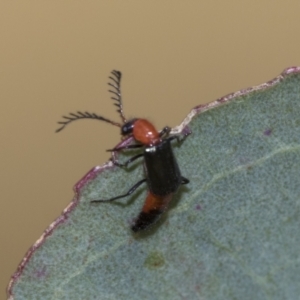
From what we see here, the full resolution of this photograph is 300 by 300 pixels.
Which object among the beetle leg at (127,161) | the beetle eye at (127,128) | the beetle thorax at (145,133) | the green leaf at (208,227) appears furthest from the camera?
the beetle eye at (127,128)

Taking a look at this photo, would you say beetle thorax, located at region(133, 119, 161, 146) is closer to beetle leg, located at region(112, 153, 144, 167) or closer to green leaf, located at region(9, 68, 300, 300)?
beetle leg, located at region(112, 153, 144, 167)

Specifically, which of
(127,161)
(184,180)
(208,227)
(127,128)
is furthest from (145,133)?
(208,227)

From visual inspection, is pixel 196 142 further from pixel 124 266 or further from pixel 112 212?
pixel 124 266

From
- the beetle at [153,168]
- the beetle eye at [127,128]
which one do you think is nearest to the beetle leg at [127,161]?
the beetle at [153,168]

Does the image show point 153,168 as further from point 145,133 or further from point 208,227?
point 208,227

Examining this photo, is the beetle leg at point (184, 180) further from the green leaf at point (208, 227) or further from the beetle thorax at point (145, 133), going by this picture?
the beetle thorax at point (145, 133)

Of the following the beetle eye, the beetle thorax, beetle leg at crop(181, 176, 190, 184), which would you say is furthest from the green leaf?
the beetle eye

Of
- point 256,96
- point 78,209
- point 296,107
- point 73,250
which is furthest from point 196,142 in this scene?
point 73,250
